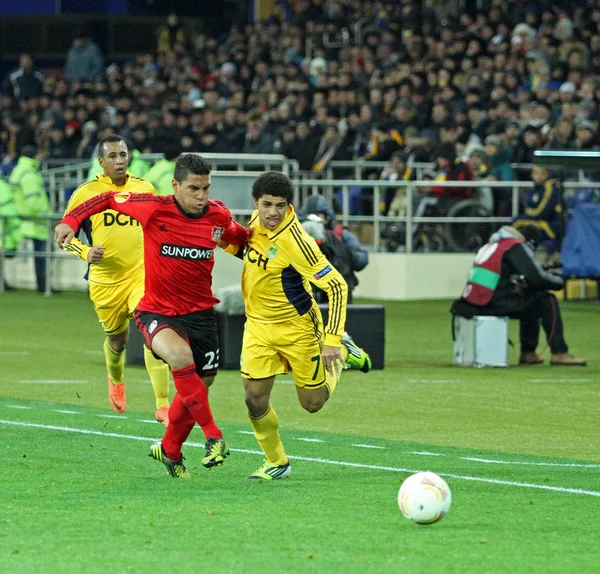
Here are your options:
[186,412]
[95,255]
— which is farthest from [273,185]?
[95,255]

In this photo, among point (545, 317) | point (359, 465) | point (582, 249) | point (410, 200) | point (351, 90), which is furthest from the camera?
point (351, 90)

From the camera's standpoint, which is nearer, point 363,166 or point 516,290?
point 516,290

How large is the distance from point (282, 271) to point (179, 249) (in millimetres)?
615

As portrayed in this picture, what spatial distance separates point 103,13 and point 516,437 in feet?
107

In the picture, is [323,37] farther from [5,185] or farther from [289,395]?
[289,395]

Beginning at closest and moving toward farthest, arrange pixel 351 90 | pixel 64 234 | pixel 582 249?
pixel 64 234, pixel 582 249, pixel 351 90

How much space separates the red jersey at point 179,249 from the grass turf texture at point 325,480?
3.41ft

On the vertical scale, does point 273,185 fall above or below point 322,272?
above

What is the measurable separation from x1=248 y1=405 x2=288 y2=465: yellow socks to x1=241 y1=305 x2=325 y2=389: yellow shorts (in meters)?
0.24

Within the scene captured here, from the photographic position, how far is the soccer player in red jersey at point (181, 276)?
8.63m

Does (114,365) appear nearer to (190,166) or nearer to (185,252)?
(185,252)

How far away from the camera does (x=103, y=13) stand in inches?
→ 1642

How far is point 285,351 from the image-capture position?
8797 millimetres

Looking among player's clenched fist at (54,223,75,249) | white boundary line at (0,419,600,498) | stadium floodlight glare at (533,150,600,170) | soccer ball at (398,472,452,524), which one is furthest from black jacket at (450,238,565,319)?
soccer ball at (398,472,452,524)
